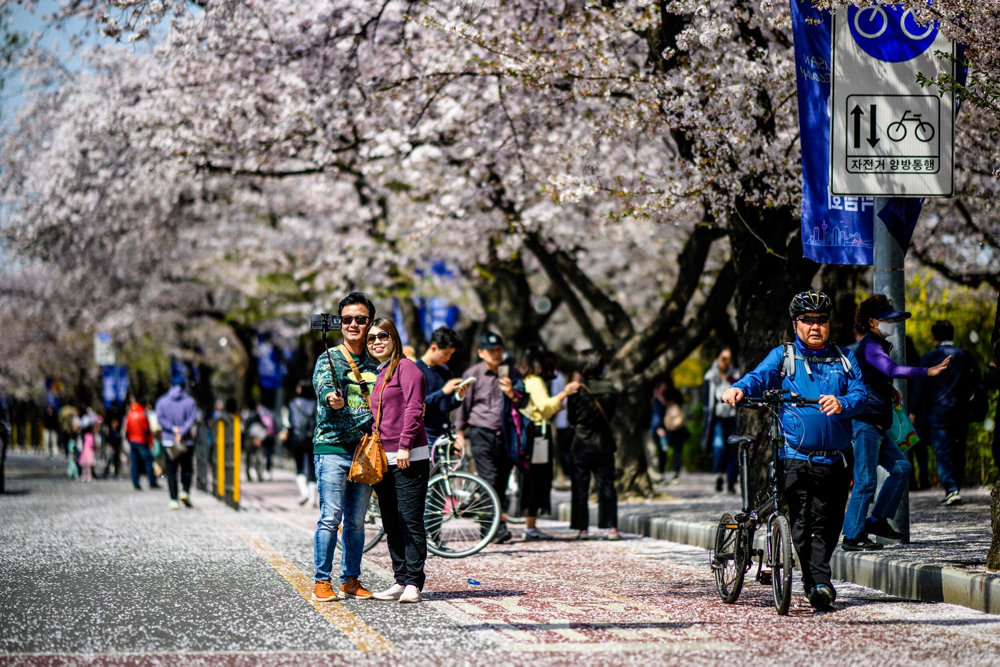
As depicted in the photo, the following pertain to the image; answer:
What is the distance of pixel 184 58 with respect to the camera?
16250 millimetres

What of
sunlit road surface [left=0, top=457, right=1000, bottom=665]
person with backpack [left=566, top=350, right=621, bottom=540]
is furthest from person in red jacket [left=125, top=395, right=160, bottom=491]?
person with backpack [left=566, top=350, right=621, bottom=540]

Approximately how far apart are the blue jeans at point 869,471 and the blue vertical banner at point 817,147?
1810 millimetres

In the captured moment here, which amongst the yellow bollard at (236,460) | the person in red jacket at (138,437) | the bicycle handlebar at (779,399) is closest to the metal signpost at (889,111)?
the bicycle handlebar at (779,399)

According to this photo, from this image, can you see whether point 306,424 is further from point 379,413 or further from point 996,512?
point 996,512

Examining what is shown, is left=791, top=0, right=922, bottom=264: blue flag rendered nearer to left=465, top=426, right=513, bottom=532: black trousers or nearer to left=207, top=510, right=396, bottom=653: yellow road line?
left=465, top=426, right=513, bottom=532: black trousers

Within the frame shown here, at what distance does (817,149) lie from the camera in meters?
11.1

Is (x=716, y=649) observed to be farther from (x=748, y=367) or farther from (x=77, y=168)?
(x=77, y=168)

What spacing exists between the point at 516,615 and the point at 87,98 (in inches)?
714

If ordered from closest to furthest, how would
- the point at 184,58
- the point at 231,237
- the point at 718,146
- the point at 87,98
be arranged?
the point at 718,146 < the point at 184,58 < the point at 87,98 < the point at 231,237

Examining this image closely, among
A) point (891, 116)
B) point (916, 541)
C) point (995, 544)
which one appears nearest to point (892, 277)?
point (891, 116)

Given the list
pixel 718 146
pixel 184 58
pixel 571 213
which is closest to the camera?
pixel 718 146

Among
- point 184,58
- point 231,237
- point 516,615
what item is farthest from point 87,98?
point 516,615

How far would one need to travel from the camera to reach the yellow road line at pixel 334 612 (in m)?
6.73

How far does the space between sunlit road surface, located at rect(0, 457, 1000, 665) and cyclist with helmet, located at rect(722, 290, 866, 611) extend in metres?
0.33
